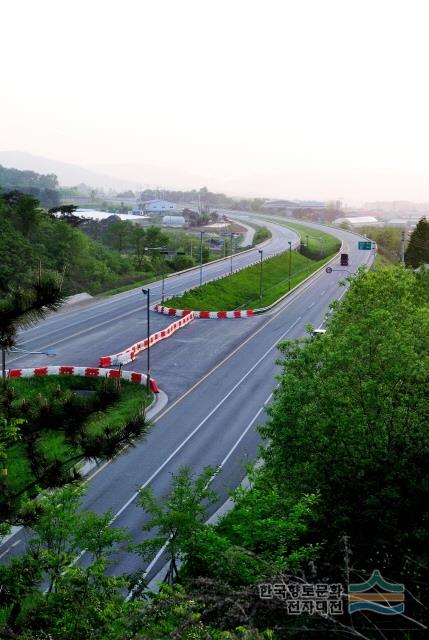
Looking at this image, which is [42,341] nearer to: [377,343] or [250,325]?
[250,325]

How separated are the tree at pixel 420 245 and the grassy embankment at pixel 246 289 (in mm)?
15083

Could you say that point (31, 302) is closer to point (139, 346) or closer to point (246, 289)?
point (139, 346)

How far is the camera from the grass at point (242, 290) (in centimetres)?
7062

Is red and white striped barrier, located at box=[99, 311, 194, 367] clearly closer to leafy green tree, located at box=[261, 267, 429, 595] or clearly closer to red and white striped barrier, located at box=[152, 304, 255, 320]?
red and white striped barrier, located at box=[152, 304, 255, 320]

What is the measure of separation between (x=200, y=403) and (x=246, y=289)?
4438cm

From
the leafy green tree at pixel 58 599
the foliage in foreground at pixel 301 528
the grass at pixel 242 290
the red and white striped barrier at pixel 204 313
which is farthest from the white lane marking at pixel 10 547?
the grass at pixel 242 290

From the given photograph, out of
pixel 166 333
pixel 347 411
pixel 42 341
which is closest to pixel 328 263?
pixel 166 333

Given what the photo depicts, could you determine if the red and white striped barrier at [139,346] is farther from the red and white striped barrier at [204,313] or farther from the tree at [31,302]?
the tree at [31,302]

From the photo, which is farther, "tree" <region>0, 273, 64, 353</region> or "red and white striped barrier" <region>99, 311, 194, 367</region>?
"red and white striped barrier" <region>99, 311, 194, 367</region>

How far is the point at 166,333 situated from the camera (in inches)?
2186

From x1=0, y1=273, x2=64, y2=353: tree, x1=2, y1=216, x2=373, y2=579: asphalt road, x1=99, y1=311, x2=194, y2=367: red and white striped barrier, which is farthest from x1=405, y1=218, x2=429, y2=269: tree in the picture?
x1=0, y1=273, x2=64, y2=353: tree

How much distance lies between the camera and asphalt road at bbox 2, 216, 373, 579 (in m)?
28.2

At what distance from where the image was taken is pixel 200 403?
129ft

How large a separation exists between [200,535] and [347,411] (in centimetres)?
612
